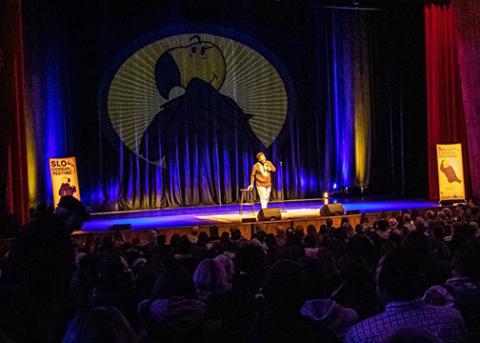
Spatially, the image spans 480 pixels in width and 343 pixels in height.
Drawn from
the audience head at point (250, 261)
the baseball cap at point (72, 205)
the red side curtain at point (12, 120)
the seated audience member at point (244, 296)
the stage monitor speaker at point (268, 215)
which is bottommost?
the stage monitor speaker at point (268, 215)

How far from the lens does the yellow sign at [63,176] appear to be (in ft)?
41.3

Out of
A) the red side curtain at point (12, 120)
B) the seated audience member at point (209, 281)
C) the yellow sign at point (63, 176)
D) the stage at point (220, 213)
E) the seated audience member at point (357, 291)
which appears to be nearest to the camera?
the seated audience member at point (357, 291)

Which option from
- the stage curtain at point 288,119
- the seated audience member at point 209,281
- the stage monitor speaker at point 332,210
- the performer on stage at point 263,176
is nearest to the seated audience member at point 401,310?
the seated audience member at point 209,281

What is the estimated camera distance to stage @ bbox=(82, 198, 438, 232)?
1198cm

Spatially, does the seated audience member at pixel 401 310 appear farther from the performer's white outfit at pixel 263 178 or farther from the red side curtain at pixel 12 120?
the performer's white outfit at pixel 263 178

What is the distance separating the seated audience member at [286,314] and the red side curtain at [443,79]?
1341 centimetres

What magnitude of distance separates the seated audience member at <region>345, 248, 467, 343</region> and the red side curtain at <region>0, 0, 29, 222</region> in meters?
9.74

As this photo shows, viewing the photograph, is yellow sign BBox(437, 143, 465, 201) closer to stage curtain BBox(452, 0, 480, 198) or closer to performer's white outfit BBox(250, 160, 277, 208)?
stage curtain BBox(452, 0, 480, 198)

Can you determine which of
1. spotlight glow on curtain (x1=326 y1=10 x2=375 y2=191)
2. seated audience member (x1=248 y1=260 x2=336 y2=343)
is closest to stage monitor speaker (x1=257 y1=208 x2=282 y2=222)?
spotlight glow on curtain (x1=326 y1=10 x2=375 y2=191)

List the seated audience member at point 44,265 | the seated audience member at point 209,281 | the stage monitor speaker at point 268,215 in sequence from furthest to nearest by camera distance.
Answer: the stage monitor speaker at point 268,215 < the seated audience member at point 44,265 < the seated audience member at point 209,281

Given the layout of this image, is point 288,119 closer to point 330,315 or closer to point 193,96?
point 193,96

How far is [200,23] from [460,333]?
46.1 feet

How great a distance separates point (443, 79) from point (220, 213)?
21.0 feet

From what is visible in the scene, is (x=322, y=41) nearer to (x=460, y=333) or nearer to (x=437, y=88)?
(x=437, y=88)
